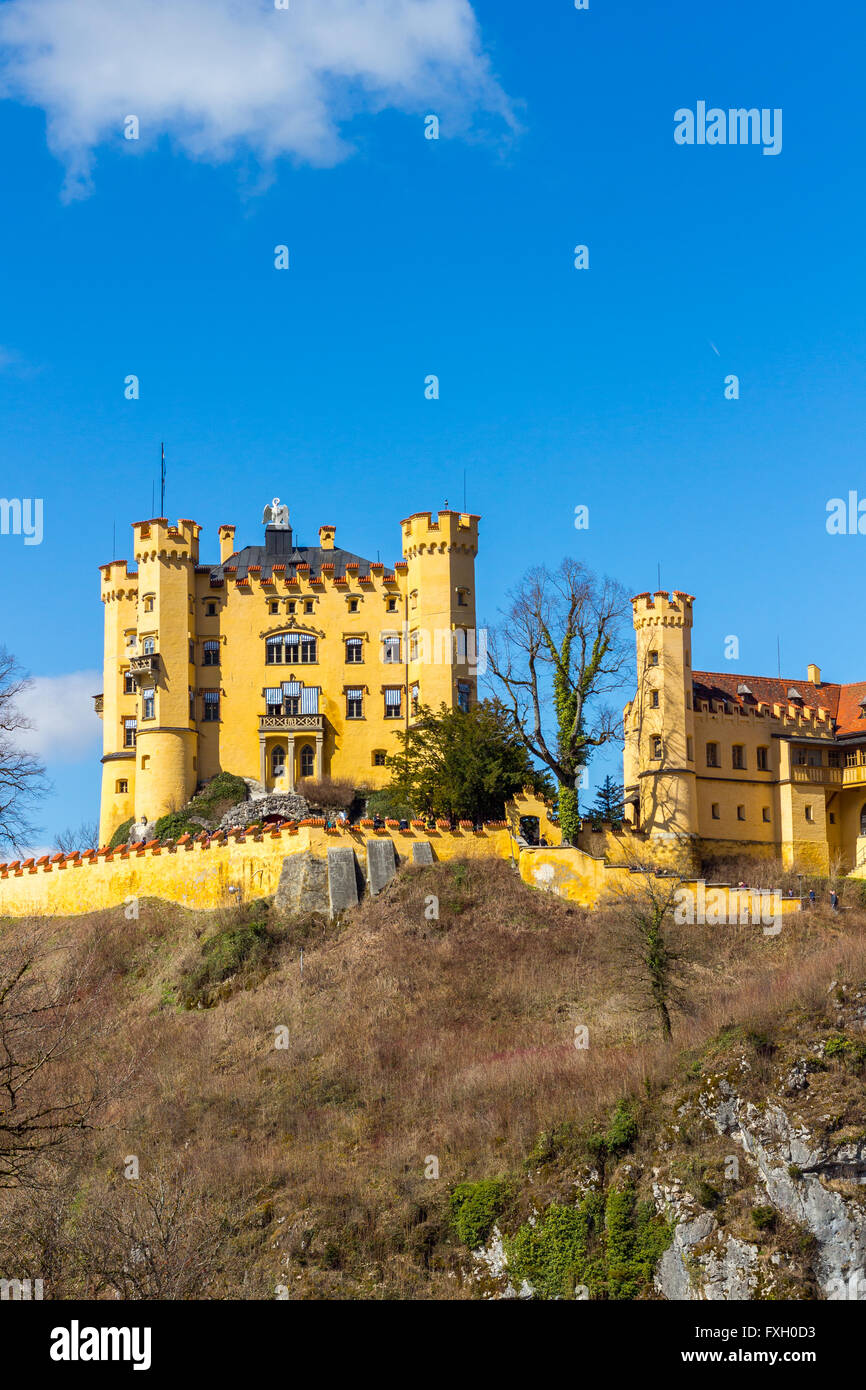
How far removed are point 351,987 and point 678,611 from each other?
938 inches

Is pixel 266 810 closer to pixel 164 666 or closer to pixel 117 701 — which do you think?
pixel 164 666

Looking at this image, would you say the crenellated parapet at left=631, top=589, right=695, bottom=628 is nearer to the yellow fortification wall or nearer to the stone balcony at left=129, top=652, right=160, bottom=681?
the yellow fortification wall

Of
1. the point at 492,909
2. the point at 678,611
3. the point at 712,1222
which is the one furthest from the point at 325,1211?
the point at 678,611

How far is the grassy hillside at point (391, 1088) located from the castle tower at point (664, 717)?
1122cm

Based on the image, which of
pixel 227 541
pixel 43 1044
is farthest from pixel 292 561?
pixel 43 1044

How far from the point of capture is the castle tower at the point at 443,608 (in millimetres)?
69562

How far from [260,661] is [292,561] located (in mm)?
5515

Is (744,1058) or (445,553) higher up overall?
(445,553)

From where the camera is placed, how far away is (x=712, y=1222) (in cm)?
3647

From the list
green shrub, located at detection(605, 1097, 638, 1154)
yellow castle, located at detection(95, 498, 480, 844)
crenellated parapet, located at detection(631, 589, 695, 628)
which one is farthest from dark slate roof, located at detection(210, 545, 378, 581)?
green shrub, located at detection(605, 1097, 638, 1154)

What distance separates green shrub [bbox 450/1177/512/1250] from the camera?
38969mm

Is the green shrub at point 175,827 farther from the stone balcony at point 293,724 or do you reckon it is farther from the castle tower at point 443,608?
the castle tower at point 443,608
